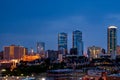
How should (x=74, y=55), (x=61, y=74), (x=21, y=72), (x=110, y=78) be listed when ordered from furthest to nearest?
(x=74, y=55) < (x=21, y=72) < (x=61, y=74) < (x=110, y=78)

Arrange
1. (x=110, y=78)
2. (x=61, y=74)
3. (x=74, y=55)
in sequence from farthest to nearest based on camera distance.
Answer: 1. (x=74, y=55)
2. (x=61, y=74)
3. (x=110, y=78)

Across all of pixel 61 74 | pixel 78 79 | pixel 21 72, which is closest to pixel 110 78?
pixel 78 79

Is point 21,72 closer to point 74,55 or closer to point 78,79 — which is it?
point 78,79

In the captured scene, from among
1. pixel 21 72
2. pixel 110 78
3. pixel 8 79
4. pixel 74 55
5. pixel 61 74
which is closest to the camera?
pixel 110 78

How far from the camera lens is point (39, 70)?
74.1 m

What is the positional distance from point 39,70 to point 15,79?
743 inches

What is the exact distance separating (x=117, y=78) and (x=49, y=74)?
19543mm

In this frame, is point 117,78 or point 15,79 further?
point 15,79

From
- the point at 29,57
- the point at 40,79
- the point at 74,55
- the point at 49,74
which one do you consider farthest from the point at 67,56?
the point at 40,79

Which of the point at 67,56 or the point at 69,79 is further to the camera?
the point at 67,56

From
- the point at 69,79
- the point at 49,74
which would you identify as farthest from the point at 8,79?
the point at 49,74

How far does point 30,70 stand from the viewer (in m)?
74.5

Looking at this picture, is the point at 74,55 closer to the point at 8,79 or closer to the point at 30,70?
the point at 30,70

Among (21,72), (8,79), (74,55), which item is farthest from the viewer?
(74,55)
